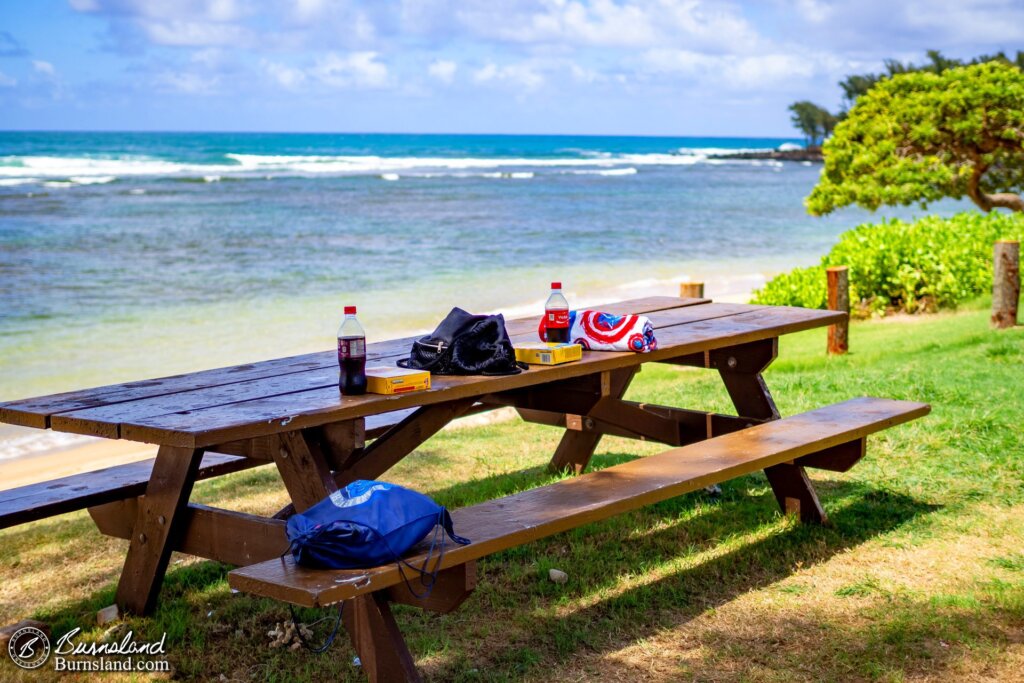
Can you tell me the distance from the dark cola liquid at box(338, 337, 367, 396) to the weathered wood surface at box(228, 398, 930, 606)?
529 mm

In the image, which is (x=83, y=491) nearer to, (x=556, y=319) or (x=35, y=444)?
(x=556, y=319)

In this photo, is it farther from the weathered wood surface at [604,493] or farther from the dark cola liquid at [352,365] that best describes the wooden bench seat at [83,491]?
the weathered wood surface at [604,493]

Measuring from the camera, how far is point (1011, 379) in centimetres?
717

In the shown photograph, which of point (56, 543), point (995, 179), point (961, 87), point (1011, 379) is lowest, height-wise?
point (56, 543)

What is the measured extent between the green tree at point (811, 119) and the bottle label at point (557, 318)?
84932 millimetres

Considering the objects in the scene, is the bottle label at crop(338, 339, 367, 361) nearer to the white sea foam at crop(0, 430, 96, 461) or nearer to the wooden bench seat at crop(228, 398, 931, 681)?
the wooden bench seat at crop(228, 398, 931, 681)

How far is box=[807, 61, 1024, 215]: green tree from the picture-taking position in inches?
542

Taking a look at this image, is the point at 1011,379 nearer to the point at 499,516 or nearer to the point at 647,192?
the point at 499,516

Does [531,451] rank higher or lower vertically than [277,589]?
lower

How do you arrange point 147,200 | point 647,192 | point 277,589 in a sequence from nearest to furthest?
point 277,589 < point 147,200 < point 647,192

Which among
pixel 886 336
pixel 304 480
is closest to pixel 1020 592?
pixel 304 480

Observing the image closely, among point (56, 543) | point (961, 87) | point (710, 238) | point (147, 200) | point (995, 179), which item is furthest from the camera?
point (147, 200)

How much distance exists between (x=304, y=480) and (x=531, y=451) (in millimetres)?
3223

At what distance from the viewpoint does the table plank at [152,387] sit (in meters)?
3.29
